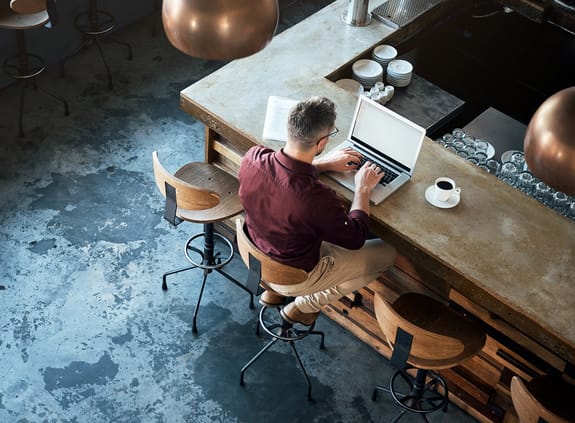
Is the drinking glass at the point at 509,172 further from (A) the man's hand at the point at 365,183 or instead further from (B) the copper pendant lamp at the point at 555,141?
(B) the copper pendant lamp at the point at 555,141

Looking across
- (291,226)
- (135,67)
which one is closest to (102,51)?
(135,67)

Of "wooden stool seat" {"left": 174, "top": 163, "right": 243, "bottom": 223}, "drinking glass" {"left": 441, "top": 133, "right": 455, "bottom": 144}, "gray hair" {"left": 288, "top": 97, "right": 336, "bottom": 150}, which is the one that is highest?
"gray hair" {"left": 288, "top": 97, "right": 336, "bottom": 150}

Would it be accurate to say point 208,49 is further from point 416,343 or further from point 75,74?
point 75,74

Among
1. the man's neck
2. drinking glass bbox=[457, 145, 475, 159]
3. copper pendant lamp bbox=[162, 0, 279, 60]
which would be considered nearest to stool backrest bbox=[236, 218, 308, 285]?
the man's neck

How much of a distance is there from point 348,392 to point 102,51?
3.33 m

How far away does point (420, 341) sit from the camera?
3.40m

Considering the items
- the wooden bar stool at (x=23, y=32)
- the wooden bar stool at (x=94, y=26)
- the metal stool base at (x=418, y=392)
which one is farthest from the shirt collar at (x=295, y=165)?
the wooden bar stool at (x=94, y=26)

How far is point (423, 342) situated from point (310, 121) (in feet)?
3.28

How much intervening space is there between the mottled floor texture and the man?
59 centimetres

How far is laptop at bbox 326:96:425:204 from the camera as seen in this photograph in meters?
3.83

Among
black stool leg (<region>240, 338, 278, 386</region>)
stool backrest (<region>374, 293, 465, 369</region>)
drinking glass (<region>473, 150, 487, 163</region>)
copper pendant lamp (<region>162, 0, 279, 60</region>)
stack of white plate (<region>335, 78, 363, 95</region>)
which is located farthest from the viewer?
stack of white plate (<region>335, 78, 363, 95</region>)

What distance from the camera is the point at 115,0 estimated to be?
20.6 feet

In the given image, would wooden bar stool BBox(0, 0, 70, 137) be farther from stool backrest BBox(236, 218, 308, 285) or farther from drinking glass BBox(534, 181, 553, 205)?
drinking glass BBox(534, 181, 553, 205)

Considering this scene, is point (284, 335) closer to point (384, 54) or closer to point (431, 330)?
point (431, 330)
